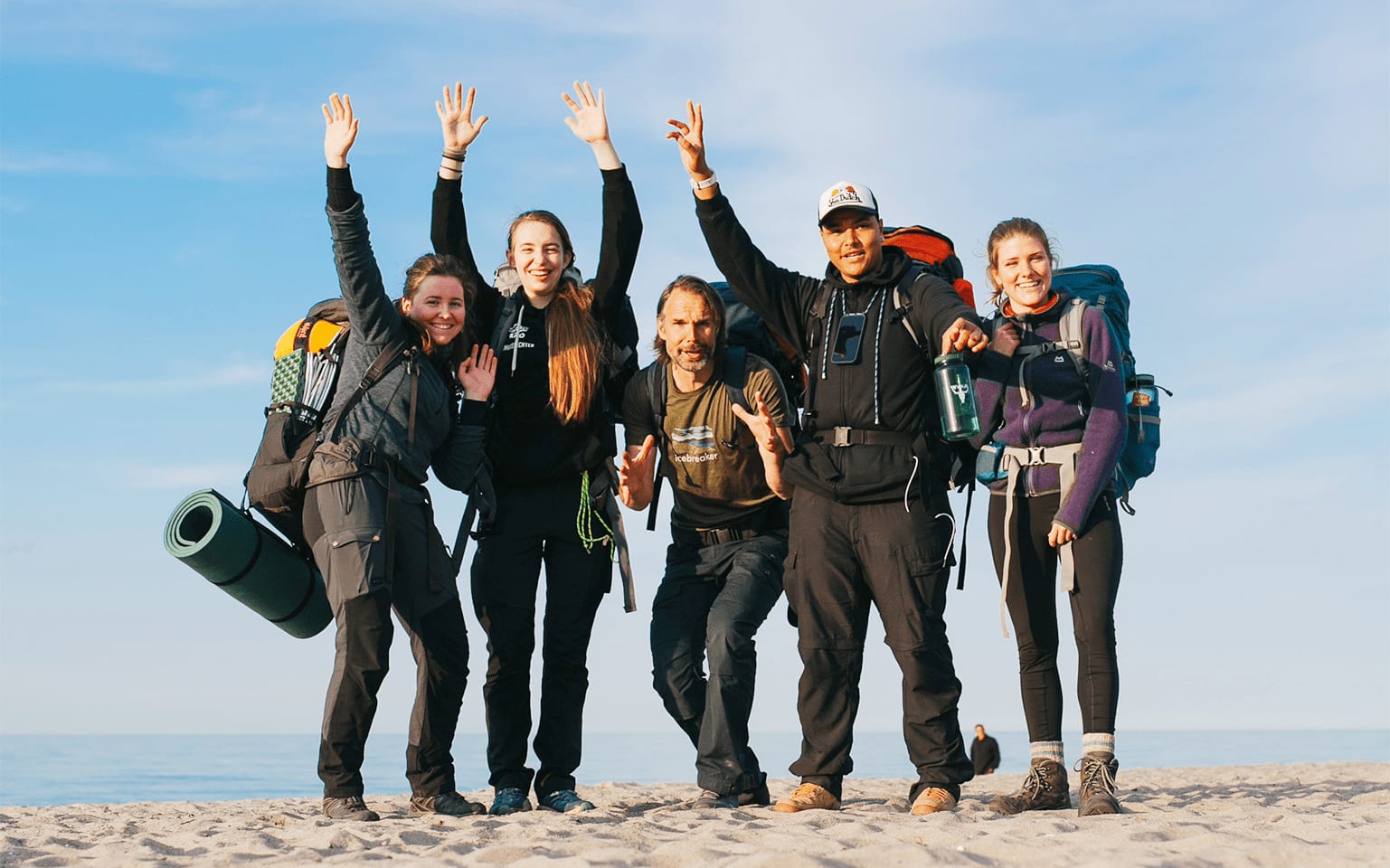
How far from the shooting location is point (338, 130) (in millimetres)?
6027

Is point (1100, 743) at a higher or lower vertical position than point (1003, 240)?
lower

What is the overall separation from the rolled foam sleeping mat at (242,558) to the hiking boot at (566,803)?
1.58m

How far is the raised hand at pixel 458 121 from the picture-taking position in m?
6.66

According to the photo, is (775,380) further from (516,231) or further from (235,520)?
(235,520)

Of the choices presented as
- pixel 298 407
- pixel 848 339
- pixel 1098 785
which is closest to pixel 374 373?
pixel 298 407

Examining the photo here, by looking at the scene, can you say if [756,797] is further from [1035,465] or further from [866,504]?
[1035,465]

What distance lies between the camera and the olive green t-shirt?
20.4ft

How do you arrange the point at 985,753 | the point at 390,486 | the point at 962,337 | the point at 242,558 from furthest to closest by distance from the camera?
1. the point at 985,753
2. the point at 242,558
3. the point at 390,486
4. the point at 962,337

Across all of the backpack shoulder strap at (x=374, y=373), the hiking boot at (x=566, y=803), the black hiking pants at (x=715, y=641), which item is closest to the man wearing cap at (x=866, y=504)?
the black hiking pants at (x=715, y=641)

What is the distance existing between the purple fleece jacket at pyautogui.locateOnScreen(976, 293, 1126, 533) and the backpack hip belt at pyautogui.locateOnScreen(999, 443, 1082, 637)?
35mm

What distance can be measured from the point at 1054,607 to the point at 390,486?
3231 millimetres

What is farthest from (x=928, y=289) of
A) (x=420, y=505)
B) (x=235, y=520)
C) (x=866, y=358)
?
(x=235, y=520)

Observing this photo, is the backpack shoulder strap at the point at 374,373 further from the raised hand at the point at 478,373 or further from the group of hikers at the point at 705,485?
the raised hand at the point at 478,373

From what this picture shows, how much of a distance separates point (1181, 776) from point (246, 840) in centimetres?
803
